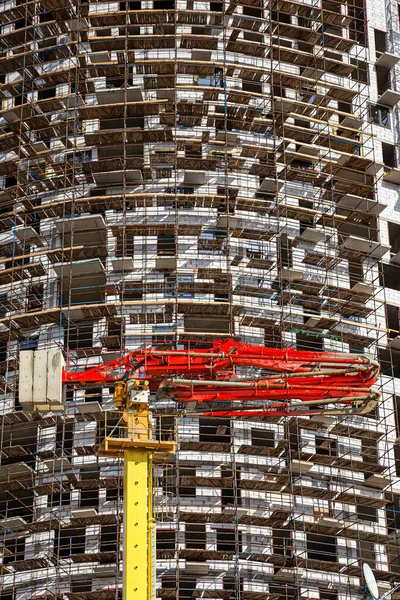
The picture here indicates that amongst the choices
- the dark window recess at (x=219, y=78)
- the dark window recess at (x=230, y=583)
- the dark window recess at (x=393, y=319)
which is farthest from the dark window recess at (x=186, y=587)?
the dark window recess at (x=219, y=78)

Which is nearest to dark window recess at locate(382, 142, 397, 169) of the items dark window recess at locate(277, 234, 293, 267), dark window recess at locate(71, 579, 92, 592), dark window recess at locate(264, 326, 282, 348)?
dark window recess at locate(277, 234, 293, 267)

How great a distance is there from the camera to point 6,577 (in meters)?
64.6

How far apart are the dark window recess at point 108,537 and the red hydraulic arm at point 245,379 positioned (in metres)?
11.6

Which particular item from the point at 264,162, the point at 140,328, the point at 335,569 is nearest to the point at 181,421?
the point at 140,328

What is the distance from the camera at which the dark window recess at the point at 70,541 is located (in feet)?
211

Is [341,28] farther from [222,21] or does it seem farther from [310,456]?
[310,456]

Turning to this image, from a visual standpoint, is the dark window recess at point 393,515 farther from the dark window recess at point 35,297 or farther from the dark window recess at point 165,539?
the dark window recess at point 35,297

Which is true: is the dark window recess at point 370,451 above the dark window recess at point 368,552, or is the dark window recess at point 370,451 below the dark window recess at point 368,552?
above

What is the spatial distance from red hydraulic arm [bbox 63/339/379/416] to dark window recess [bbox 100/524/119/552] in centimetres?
1160

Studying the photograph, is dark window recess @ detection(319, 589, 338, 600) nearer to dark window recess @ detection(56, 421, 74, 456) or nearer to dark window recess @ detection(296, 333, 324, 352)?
dark window recess @ detection(296, 333, 324, 352)

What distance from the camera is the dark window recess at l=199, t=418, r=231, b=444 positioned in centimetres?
6686

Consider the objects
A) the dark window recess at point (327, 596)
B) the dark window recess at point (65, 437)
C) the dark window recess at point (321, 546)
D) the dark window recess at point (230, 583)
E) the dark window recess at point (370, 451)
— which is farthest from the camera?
the dark window recess at point (370, 451)

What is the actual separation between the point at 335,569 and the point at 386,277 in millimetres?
19481

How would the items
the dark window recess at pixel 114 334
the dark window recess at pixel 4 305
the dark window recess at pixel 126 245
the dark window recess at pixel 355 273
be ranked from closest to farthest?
the dark window recess at pixel 114 334 → the dark window recess at pixel 126 245 → the dark window recess at pixel 4 305 → the dark window recess at pixel 355 273
